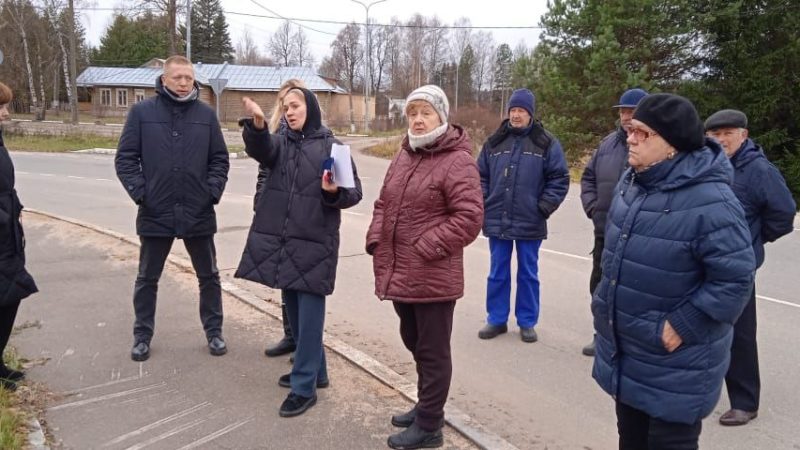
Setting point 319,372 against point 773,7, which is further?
point 773,7

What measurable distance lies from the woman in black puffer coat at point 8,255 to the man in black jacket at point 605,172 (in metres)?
3.93

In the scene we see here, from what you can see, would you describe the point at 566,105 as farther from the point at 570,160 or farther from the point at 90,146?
the point at 90,146

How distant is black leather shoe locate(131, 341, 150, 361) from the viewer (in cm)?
467

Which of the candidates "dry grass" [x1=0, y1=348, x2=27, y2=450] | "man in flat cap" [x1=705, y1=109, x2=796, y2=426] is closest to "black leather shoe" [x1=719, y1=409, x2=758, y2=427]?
"man in flat cap" [x1=705, y1=109, x2=796, y2=426]

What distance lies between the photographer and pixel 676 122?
8.29ft

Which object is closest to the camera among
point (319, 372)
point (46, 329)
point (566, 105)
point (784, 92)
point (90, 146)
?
point (319, 372)

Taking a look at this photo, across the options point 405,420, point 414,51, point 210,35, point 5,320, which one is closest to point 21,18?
point 210,35

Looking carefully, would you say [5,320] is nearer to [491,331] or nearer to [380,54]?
[491,331]

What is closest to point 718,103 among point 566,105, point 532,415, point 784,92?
point 784,92

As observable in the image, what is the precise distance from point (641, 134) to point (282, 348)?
3.16 m

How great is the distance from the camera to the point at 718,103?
18.2 metres

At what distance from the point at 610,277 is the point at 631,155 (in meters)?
0.51

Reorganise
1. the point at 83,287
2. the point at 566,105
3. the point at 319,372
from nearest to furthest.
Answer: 1. the point at 319,372
2. the point at 83,287
3. the point at 566,105

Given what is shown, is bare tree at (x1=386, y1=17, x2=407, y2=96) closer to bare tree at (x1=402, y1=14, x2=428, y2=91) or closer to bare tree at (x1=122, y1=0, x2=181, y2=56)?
bare tree at (x1=402, y1=14, x2=428, y2=91)
